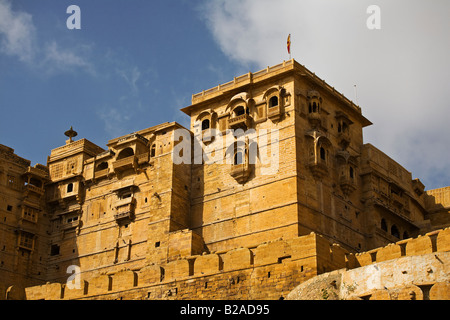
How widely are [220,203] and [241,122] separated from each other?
17.2ft

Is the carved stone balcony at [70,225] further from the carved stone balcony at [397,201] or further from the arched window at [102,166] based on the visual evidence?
the carved stone balcony at [397,201]

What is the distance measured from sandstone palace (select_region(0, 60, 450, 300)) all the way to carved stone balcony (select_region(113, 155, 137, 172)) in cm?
7

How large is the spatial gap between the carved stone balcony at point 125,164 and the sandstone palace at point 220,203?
7cm

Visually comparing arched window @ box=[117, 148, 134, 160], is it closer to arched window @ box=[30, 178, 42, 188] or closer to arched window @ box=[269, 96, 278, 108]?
arched window @ box=[30, 178, 42, 188]

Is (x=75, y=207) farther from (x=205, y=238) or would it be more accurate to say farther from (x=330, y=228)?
(x=330, y=228)

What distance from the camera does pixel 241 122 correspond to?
51.2 m

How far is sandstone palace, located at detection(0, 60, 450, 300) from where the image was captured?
42.8 m

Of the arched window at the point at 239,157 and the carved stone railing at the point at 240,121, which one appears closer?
the arched window at the point at 239,157

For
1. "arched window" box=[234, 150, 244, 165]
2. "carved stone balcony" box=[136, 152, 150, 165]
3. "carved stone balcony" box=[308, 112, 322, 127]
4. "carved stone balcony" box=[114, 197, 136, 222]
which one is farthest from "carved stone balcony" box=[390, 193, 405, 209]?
"carved stone balcony" box=[114, 197, 136, 222]

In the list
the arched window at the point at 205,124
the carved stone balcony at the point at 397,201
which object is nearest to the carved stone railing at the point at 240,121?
the arched window at the point at 205,124

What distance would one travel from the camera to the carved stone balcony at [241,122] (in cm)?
5112

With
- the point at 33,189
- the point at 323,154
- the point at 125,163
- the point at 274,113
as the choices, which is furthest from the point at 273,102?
the point at 33,189

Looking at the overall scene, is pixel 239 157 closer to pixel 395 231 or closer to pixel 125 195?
pixel 125 195
